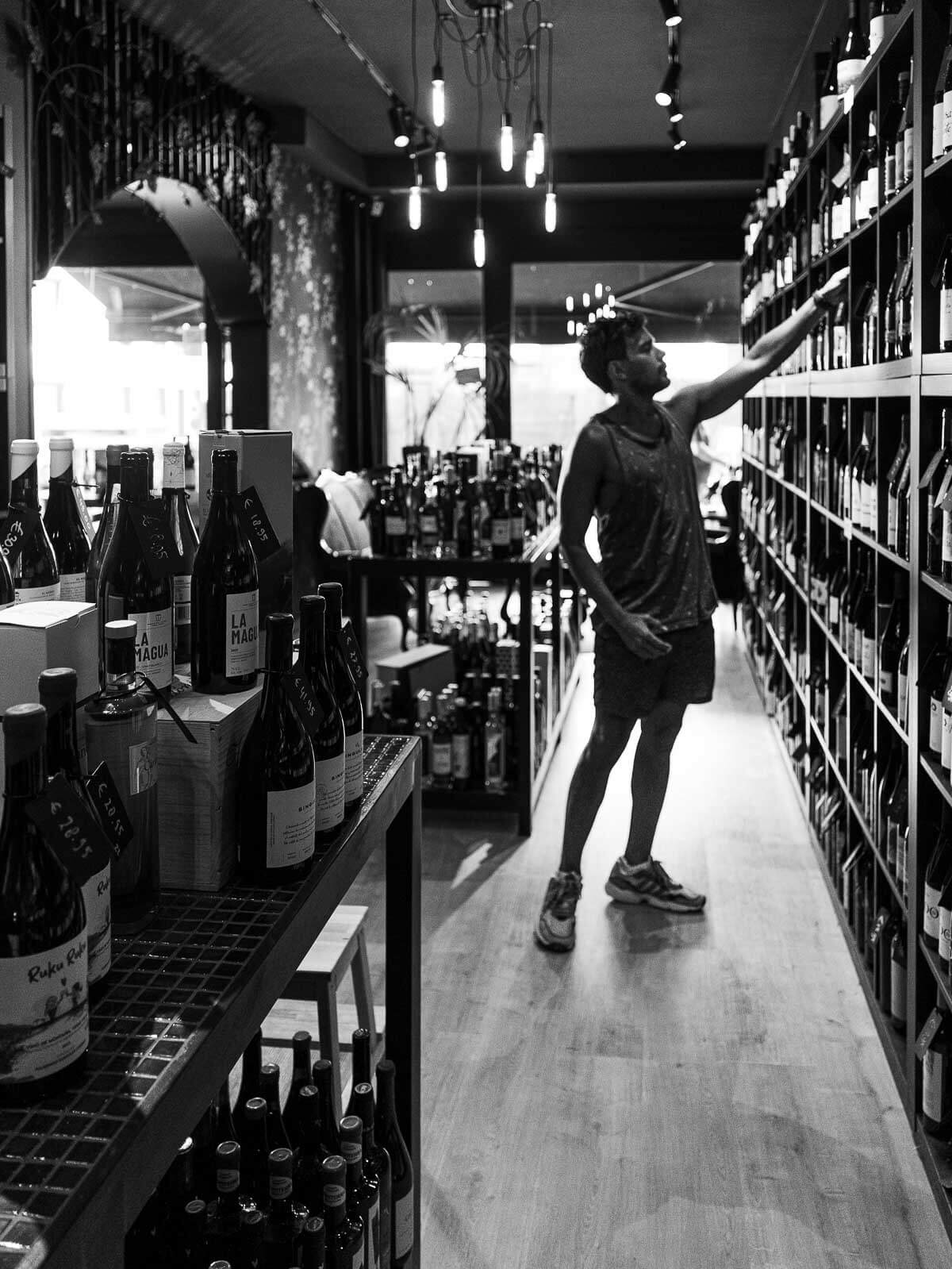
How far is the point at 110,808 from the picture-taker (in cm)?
120

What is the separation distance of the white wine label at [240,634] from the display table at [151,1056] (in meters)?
0.24

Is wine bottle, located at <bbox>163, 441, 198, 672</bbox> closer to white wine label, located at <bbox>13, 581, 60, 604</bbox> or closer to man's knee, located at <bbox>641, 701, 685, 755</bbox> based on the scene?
white wine label, located at <bbox>13, 581, 60, 604</bbox>

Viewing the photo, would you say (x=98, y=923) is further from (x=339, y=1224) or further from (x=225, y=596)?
(x=339, y=1224)

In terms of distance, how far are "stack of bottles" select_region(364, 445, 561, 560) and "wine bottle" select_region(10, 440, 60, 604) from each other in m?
3.11

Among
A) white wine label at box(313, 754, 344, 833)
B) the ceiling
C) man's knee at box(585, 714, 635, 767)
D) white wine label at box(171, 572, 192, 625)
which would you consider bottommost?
man's knee at box(585, 714, 635, 767)

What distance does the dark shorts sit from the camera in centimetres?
360

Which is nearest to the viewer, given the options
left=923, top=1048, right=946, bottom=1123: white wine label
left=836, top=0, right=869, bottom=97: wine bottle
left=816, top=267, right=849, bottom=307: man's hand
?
left=923, top=1048, right=946, bottom=1123: white wine label

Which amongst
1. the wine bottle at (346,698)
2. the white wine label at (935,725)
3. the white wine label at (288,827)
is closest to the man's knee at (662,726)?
the white wine label at (935,725)

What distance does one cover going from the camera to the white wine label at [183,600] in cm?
163

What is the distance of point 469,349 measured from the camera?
35.0ft

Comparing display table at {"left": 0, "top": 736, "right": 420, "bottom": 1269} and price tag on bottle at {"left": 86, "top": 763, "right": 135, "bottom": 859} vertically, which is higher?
price tag on bottle at {"left": 86, "top": 763, "right": 135, "bottom": 859}

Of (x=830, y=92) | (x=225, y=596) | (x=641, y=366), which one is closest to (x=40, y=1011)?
(x=225, y=596)

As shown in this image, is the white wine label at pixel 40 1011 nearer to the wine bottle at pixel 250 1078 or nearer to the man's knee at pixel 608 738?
the wine bottle at pixel 250 1078

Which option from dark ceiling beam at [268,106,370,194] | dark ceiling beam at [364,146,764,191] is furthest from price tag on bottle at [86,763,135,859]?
dark ceiling beam at [364,146,764,191]
